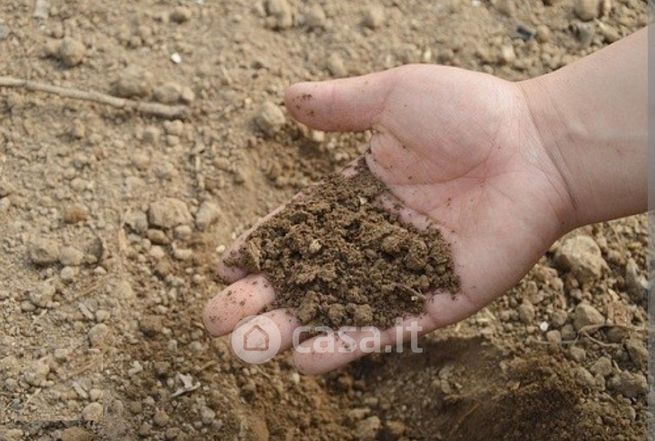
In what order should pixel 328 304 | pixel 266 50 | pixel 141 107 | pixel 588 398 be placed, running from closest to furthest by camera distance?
pixel 328 304 → pixel 588 398 → pixel 141 107 → pixel 266 50

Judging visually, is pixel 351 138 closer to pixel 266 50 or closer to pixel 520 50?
pixel 266 50

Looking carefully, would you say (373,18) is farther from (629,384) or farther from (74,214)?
(629,384)

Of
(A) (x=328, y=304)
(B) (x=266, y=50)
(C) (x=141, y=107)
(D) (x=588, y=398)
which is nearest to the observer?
(A) (x=328, y=304)

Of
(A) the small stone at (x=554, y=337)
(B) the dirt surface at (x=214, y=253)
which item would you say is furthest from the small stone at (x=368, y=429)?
(A) the small stone at (x=554, y=337)

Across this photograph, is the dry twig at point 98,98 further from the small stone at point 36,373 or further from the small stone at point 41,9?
the small stone at point 36,373

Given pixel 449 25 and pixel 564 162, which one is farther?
pixel 449 25

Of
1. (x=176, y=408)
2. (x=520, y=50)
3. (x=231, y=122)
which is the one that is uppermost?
(x=520, y=50)

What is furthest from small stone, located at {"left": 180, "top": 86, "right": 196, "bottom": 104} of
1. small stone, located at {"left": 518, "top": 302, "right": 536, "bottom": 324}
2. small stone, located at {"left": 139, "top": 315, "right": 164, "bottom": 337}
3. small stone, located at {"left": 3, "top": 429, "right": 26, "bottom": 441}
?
small stone, located at {"left": 518, "top": 302, "right": 536, "bottom": 324}

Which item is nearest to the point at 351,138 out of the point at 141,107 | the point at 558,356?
the point at 141,107

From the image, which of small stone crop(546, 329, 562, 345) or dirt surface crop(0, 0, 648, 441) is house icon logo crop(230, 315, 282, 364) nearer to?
dirt surface crop(0, 0, 648, 441)
